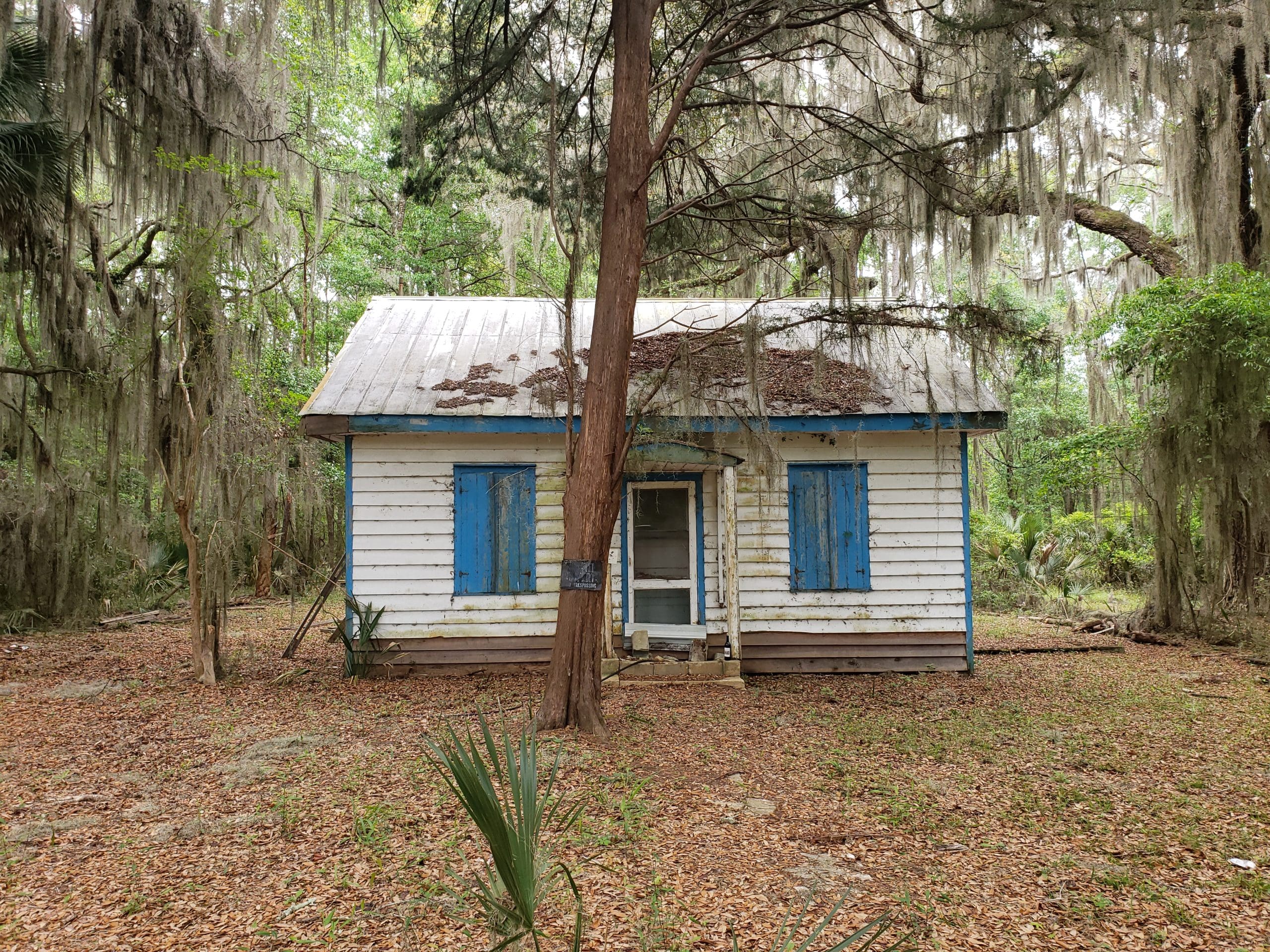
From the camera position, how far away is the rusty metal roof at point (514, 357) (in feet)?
28.1

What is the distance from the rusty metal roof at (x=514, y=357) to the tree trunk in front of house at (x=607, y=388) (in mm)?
750

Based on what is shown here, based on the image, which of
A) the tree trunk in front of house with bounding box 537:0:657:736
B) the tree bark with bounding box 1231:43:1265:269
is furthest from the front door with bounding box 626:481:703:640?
the tree bark with bounding box 1231:43:1265:269

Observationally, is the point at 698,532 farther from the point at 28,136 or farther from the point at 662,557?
the point at 28,136

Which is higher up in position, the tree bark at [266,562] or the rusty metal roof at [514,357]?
the rusty metal roof at [514,357]

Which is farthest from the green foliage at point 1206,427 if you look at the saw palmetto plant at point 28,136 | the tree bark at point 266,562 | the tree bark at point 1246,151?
the tree bark at point 266,562

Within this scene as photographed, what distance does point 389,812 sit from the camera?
4.55 m

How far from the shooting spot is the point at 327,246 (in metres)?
14.8

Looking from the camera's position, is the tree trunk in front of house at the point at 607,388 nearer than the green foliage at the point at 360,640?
Yes

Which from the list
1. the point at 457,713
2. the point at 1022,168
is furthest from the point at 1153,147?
the point at 457,713

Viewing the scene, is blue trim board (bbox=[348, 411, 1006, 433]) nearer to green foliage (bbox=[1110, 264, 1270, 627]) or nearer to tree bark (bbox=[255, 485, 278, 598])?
green foliage (bbox=[1110, 264, 1270, 627])

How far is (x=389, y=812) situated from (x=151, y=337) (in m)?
Answer: 6.91

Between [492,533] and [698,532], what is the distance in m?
2.26

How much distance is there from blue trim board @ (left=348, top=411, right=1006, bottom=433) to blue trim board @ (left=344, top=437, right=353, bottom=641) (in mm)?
498

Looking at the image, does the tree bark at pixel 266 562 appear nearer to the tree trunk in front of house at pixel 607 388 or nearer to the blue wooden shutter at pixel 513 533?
the blue wooden shutter at pixel 513 533
